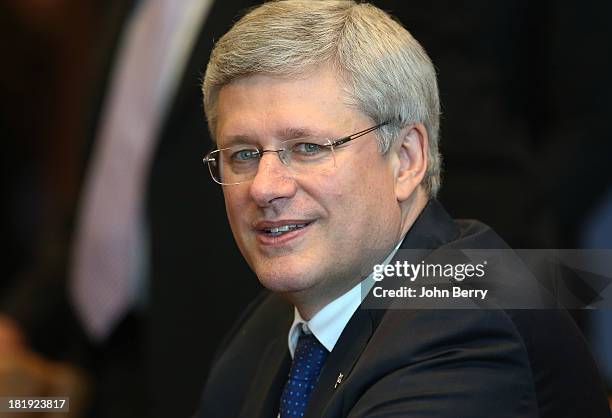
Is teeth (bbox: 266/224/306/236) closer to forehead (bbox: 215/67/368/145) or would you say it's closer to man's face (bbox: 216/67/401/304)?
man's face (bbox: 216/67/401/304)

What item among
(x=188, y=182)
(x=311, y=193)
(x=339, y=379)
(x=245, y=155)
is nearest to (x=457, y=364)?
(x=339, y=379)

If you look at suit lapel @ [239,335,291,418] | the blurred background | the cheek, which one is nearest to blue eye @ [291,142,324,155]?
the cheek

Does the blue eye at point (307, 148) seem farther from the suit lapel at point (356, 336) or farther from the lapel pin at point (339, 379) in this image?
the lapel pin at point (339, 379)

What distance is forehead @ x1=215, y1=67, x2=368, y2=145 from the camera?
1519 millimetres

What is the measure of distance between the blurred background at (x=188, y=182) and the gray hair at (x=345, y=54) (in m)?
0.54

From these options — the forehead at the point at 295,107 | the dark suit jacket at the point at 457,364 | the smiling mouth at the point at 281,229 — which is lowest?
the dark suit jacket at the point at 457,364

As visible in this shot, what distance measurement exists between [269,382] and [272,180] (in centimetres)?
32

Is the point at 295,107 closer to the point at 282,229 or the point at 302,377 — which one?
the point at 282,229

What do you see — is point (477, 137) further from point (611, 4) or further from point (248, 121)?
point (248, 121)

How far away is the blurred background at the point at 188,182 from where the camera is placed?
234cm

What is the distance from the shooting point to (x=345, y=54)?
153 cm

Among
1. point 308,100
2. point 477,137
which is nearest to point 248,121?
point 308,100

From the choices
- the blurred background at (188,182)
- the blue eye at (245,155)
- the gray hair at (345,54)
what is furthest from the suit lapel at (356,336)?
the blurred background at (188,182)

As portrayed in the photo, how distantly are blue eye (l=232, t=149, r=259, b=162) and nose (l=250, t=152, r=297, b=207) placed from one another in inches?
0.9
